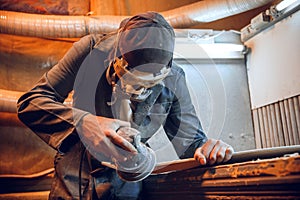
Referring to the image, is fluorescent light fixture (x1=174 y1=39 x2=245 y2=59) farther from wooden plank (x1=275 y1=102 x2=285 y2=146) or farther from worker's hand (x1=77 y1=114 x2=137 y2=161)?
worker's hand (x1=77 y1=114 x2=137 y2=161)

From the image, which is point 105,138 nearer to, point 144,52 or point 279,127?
point 144,52

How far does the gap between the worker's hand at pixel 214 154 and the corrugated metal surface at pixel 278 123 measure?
22.7 inches

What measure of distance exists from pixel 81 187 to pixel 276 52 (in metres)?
0.87

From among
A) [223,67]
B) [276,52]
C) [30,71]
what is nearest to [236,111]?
[223,67]

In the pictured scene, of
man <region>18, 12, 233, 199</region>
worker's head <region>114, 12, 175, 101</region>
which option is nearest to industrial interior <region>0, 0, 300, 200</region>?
man <region>18, 12, 233, 199</region>

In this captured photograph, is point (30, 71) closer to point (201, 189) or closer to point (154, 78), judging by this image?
point (154, 78)

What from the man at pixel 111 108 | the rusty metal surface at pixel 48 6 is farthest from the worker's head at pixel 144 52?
the rusty metal surface at pixel 48 6

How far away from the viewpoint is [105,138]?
0.70 meters

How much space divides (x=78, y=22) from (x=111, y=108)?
81 cm

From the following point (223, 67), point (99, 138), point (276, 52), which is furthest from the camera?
point (223, 67)

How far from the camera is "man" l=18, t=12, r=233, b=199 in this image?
0.73m

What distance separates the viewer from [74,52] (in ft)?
3.10

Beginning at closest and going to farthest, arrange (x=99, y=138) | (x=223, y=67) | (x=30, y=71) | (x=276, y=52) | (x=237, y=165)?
(x=237, y=165) → (x=99, y=138) → (x=276, y=52) → (x=223, y=67) → (x=30, y=71)

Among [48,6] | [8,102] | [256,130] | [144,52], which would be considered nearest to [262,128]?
[256,130]
